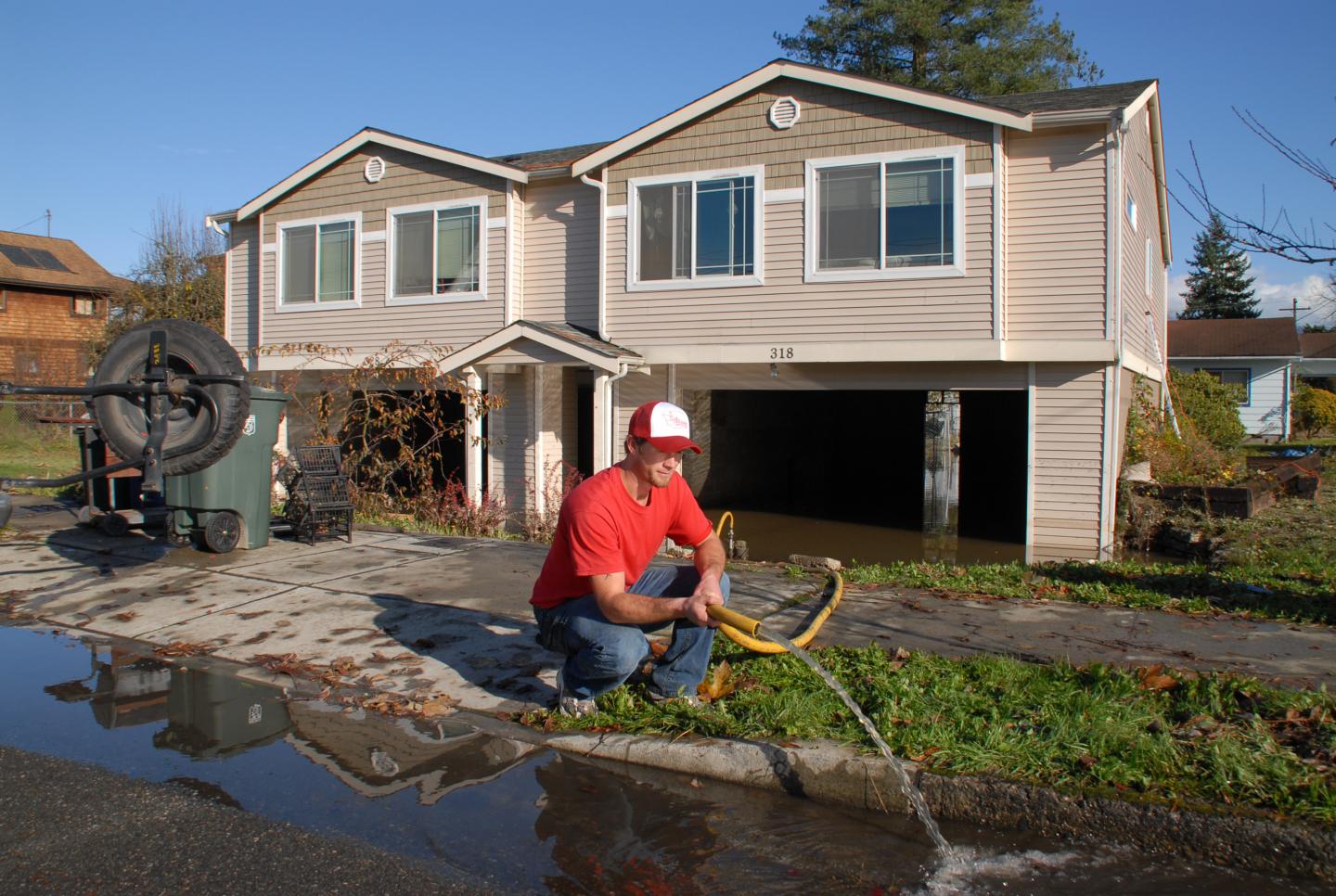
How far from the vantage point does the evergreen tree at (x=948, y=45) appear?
30.3m

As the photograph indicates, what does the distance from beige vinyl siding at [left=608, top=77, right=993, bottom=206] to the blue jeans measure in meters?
9.60

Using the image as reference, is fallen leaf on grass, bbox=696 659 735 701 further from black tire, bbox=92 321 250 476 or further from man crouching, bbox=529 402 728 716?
black tire, bbox=92 321 250 476

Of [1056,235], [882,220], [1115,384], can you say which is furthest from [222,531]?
[1115,384]

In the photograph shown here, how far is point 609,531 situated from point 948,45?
3046cm

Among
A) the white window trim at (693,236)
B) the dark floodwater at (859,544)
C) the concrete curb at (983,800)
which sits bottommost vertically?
the dark floodwater at (859,544)

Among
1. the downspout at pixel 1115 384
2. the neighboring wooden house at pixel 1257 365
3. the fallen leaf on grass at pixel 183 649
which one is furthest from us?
the neighboring wooden house at pixel 1257 365

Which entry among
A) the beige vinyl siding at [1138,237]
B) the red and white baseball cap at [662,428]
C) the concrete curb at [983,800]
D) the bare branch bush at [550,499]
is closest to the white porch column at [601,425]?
the bare branch bush at [550,499]

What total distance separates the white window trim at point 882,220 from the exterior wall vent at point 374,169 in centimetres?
761

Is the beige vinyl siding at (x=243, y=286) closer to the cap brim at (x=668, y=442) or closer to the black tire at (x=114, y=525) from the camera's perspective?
the black tire at (x=114, y=525)

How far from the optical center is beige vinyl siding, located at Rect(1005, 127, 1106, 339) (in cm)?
1281

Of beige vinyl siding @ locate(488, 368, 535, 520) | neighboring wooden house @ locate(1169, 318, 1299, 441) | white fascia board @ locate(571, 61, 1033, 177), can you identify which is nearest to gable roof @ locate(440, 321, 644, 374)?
beige vinyl siding @ locate(488, 368, 535, 520)

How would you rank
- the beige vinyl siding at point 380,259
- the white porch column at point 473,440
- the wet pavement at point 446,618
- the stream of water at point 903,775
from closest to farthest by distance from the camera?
the stream of water at point 903,775 → the wet pavement at point 446,618 → the white porch column at point 473,440 → the beige vinyl siding at point 380,259

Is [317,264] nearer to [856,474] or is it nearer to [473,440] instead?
[473,440]

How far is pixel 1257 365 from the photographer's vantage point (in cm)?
3809
